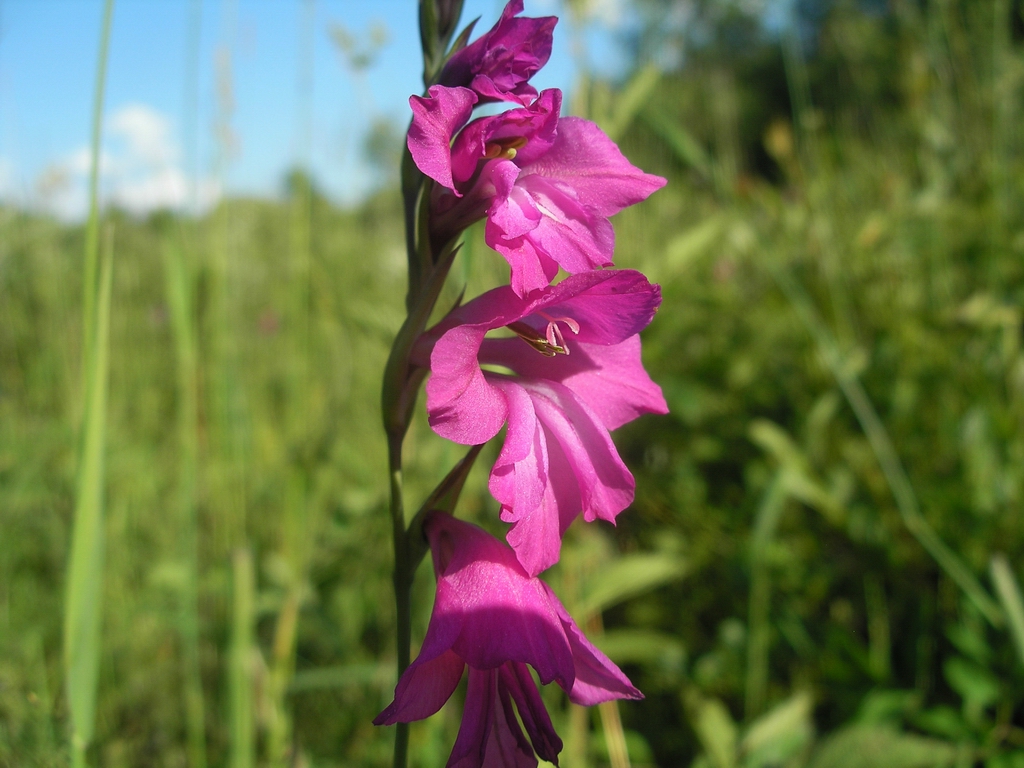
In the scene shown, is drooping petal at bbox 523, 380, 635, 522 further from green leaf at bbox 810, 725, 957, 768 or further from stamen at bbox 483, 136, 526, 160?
green leaf at bbox 810, 725, 957, 768

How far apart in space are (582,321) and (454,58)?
258mm

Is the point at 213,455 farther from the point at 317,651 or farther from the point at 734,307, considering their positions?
the point at 734,307

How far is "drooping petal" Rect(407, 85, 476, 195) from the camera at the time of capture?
53cm

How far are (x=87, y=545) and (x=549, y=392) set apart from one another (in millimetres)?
492


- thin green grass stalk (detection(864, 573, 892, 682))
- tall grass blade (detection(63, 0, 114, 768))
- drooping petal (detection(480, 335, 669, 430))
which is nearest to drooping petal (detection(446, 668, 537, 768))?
drooping petal (detection(480, 335, 669, 430))

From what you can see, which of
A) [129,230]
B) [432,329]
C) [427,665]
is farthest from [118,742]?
[129,230]

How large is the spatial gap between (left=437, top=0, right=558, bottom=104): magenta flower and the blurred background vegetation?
25 centimetres

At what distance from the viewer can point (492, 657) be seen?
53cm

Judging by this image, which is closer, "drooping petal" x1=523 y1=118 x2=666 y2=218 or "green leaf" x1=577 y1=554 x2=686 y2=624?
"drooping petal" x1=523 y1=118 x2=666 y2=218

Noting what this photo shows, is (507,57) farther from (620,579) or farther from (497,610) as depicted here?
(620,579)

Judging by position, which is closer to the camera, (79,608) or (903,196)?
(79,608)

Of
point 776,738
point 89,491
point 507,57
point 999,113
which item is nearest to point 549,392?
point 507,57

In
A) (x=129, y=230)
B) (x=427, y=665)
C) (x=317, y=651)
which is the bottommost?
(x=317, y=651)

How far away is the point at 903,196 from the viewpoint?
2.31m
